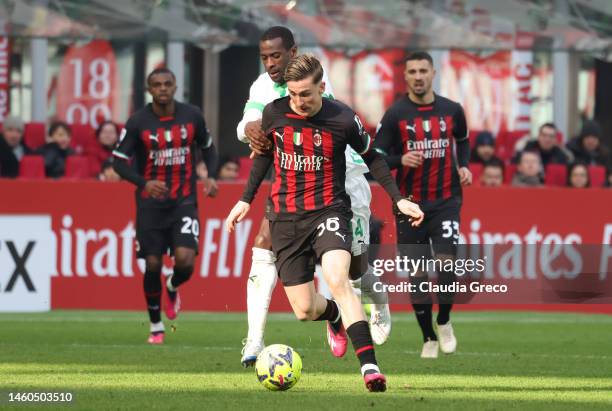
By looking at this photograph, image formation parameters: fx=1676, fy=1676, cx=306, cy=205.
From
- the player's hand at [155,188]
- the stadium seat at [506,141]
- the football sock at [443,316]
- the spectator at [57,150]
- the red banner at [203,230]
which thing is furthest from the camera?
the stadium seat at [506,141]

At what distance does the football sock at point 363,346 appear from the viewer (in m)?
9.25

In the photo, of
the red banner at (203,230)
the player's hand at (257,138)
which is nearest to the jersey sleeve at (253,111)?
the player's hand at (257,138)

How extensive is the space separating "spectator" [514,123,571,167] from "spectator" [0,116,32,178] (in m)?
5.69

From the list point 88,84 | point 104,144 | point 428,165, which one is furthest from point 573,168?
point 88,84

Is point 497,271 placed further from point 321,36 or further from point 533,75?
point 533,75

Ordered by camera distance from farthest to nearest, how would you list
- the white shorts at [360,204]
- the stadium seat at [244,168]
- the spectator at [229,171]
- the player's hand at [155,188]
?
the stadium seat at [244,168], the spectator at [229,171], the player's hand at [155,188], the white shorts at [360,204]

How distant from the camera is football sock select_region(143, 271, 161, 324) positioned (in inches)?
551

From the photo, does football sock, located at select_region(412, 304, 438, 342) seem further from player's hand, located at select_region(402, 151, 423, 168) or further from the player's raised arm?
the player's raised arm

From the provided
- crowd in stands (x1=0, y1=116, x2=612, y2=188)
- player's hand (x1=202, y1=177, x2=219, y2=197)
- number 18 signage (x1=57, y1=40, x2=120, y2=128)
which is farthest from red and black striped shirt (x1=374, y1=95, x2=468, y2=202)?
number 18 signage (x1=57, y1=40, x2=120, y2=128)

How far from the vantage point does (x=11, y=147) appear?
61.1ft

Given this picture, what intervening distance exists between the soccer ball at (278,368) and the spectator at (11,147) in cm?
900

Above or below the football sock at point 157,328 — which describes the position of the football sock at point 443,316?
above

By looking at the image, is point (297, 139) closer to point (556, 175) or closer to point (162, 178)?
point (162, 178)

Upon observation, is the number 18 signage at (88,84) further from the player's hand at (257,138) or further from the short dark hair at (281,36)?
the player's hand at (257,138)
